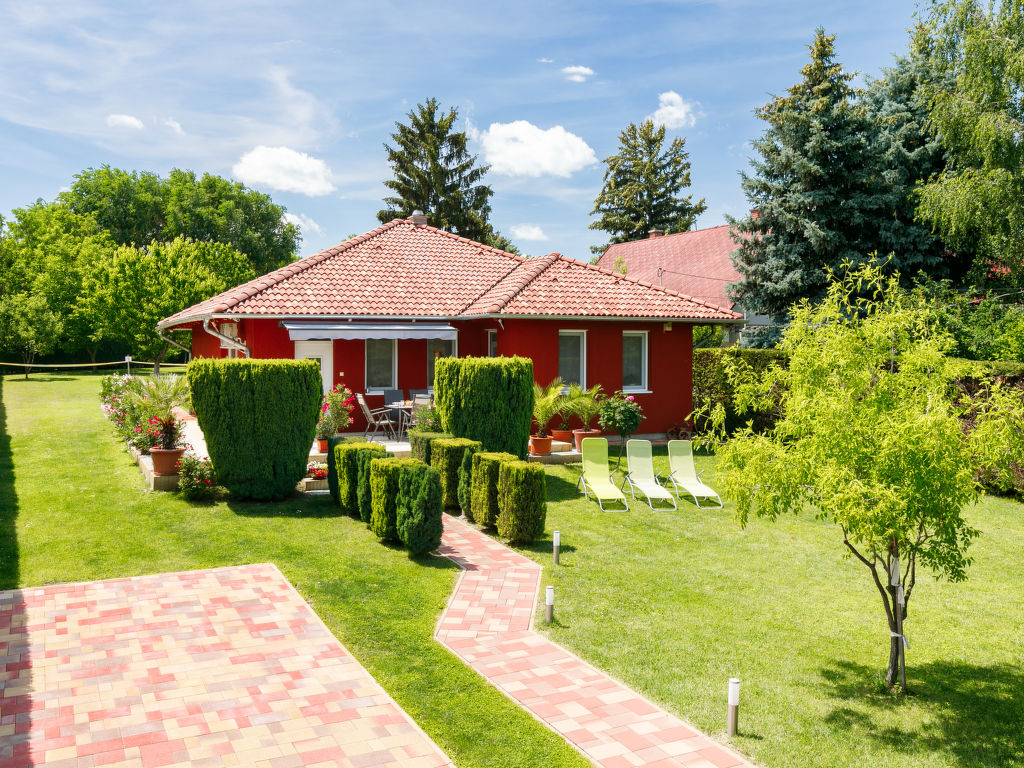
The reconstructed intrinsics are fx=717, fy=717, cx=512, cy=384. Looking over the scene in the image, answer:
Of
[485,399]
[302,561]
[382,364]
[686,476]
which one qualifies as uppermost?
[382,364]

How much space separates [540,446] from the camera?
18.2 metres

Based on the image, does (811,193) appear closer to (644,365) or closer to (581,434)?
(644,365)

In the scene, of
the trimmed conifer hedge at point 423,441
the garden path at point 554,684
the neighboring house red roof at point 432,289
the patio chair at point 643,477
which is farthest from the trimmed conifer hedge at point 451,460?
the neighboring house red roof at point 432,289

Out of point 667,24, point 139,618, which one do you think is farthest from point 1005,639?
point 667,24

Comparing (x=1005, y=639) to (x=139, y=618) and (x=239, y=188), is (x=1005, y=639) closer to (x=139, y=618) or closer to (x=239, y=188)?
(x=139, y=618)

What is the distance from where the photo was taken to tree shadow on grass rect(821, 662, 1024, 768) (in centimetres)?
598

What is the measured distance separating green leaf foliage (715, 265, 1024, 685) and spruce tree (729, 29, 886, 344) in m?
19.0

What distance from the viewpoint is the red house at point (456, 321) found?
19.2m

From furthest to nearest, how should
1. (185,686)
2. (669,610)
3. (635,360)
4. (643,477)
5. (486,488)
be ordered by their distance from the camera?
(635,360) → (643,477) → (486,488) → (669,610) → (185,686)

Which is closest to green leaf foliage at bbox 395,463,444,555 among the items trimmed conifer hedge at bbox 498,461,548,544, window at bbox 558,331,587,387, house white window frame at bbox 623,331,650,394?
trimmed conifer hedge at bbox 498,461,548,544

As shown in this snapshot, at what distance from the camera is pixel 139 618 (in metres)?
8.00

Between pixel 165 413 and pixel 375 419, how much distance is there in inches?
250

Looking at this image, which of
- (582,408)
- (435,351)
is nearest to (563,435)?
(582,408)

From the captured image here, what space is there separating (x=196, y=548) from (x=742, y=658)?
773cm
